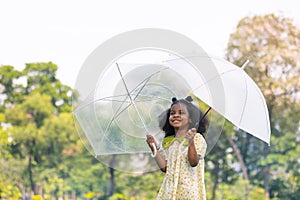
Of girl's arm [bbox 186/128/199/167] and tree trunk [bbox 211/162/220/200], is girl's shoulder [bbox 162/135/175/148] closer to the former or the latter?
girl's arm [bbox 186/128/199/167]

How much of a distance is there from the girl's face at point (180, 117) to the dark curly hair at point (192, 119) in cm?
2

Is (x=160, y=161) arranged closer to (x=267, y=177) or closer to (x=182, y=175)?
(x=182, y=175)

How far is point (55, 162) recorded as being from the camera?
13.4 metres

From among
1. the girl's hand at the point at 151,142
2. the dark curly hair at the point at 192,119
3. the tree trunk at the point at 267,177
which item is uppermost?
the dark curly hair at the point at 192,119

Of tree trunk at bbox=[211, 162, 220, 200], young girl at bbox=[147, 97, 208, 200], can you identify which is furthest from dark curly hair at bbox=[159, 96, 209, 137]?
tree trunk at bbox=[211, 162, 220, 200]

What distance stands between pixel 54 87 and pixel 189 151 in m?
11.1

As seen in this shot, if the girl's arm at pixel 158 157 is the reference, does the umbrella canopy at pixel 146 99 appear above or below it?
above

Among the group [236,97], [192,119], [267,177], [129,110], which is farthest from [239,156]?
[192,119]

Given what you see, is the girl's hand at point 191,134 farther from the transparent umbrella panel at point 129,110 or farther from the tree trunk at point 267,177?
the tree trunk at point 267,177

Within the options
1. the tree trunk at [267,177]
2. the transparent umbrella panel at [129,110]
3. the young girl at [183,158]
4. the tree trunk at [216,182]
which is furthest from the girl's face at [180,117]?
the tree trunk at [267,177]

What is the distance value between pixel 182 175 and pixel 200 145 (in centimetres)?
16

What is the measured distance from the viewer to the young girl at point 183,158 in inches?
117

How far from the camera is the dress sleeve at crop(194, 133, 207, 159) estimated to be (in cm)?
294

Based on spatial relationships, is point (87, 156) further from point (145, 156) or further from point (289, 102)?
point (145, 156)
